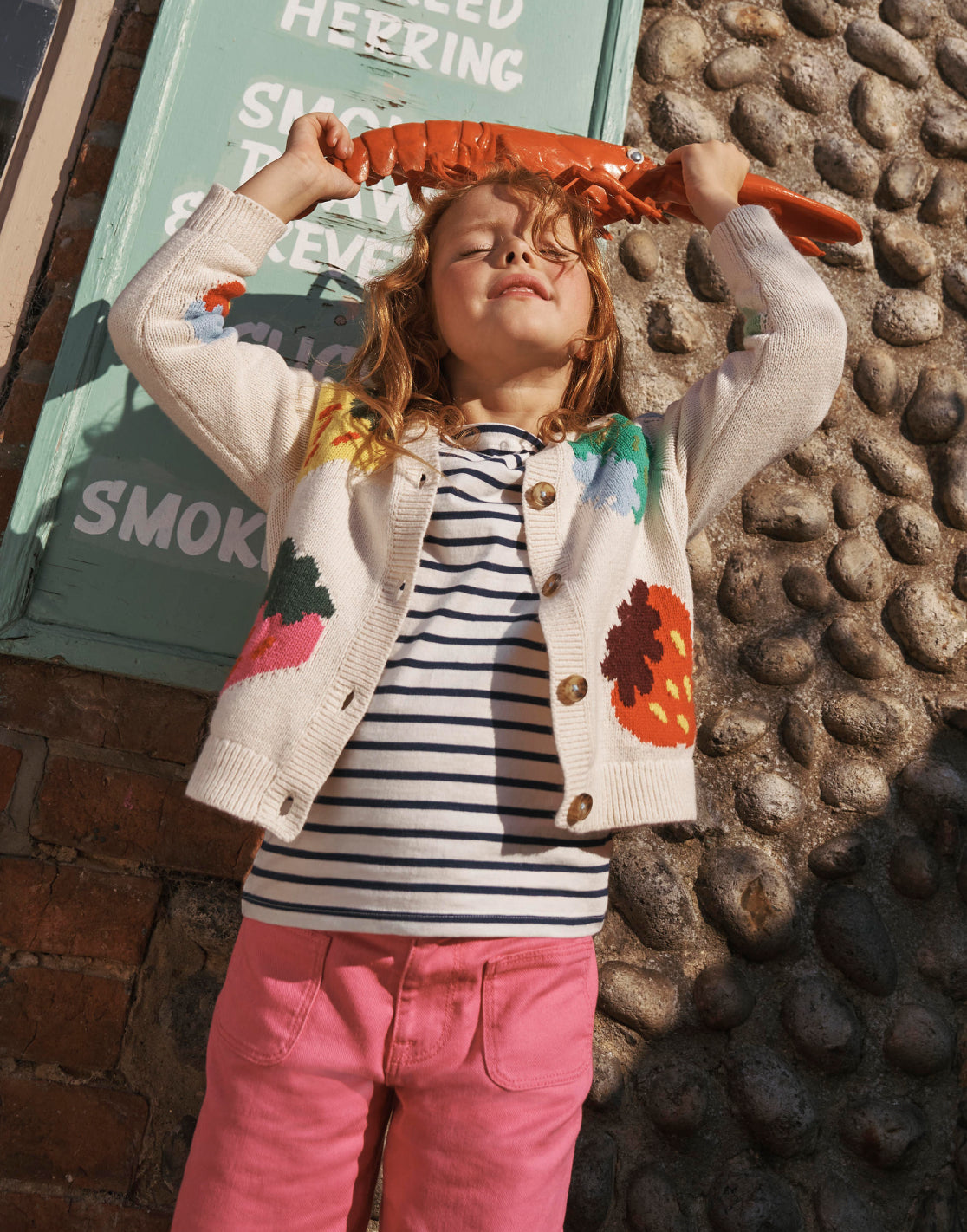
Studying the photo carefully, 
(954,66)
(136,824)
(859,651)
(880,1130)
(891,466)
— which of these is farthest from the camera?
(954,66)

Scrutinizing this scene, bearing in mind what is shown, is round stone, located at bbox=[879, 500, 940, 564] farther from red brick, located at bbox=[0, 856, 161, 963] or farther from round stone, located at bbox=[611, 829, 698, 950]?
red brick, located at bbox=[0, 856, 161, 963]

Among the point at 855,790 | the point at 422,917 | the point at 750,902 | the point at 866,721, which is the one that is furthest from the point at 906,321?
the point at 422,917

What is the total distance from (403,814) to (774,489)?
3.09 ft

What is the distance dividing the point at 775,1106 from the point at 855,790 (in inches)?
18.2

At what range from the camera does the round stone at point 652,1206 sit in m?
1.27

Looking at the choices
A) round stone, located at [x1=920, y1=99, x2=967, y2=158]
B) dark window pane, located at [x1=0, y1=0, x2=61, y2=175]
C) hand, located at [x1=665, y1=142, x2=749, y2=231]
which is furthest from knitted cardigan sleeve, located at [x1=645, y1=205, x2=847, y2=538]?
dark window pane, located at [x1=0, y1=0, x2=61, y2=175]

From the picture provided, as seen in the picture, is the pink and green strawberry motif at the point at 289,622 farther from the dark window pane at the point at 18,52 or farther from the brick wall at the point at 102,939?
the dark window pane at the point at 18,52

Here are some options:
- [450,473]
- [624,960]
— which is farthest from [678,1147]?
[450,473]

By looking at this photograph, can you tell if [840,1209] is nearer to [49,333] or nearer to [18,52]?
[49,333]

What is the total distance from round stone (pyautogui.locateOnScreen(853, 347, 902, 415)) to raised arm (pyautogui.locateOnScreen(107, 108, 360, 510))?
39.3 inches

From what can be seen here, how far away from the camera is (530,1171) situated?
3.08 ft

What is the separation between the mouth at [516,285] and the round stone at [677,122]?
73 centimetres

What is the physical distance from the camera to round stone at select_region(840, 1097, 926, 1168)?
1297mm

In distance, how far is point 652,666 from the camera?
1.07 meters
